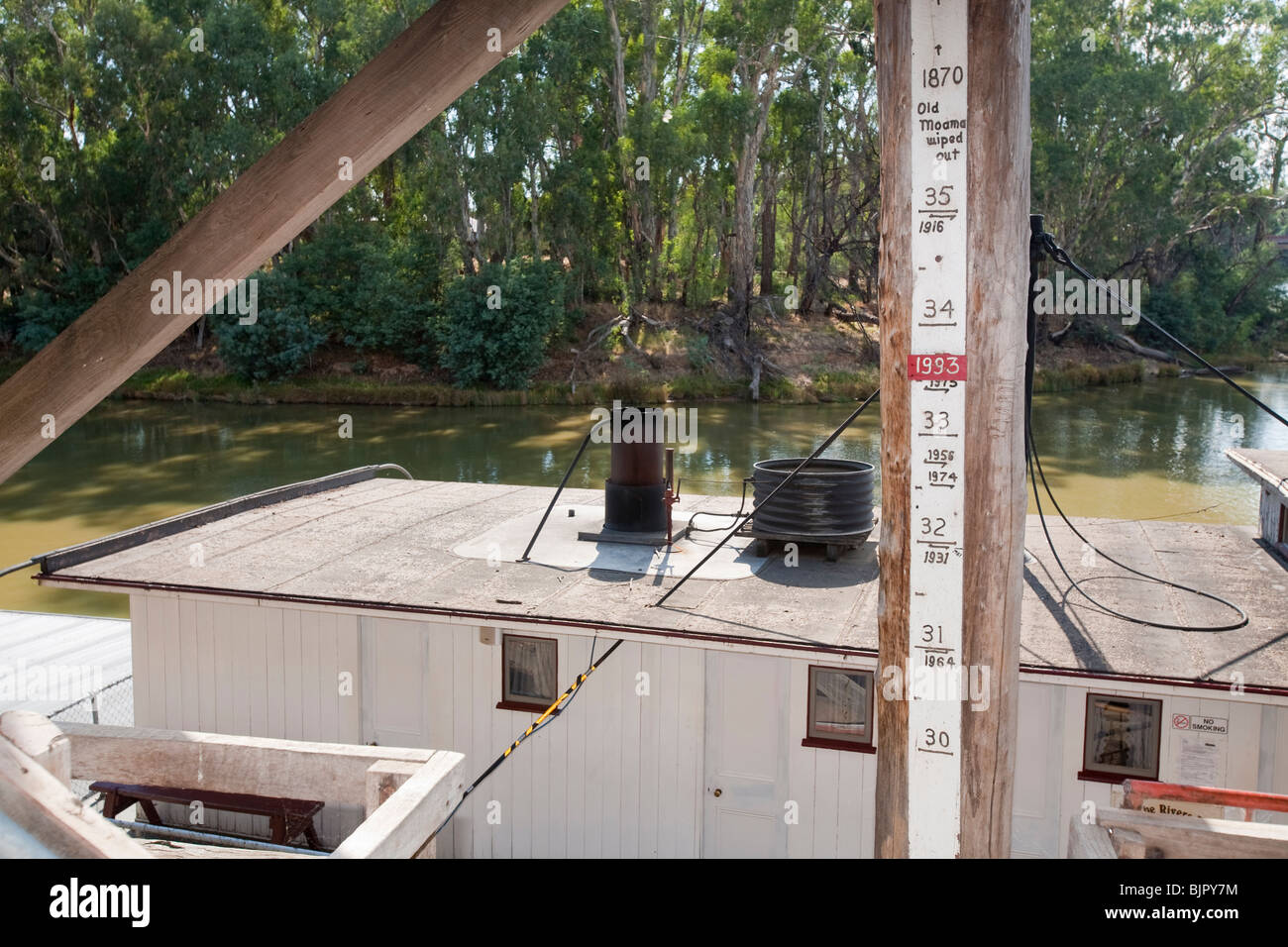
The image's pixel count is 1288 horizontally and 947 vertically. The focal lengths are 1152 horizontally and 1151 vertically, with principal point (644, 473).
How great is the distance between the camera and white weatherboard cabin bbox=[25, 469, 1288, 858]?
7.10 metres

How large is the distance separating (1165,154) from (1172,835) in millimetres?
40763

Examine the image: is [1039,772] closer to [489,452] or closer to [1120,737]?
[1120,737]

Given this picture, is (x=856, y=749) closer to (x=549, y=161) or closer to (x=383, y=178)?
(x=549, y=161)

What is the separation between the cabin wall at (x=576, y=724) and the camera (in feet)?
24.4

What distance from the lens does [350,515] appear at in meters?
10.7

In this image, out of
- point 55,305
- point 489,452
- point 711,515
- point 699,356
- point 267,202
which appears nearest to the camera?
point 267,202

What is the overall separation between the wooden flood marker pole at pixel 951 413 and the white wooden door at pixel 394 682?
18.0 ft

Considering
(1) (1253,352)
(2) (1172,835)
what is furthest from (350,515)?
(1) (1253,352)

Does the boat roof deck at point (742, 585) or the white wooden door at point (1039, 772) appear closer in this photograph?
the boat roof deck at point (742, 585)

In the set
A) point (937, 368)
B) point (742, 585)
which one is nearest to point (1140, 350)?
point (742, 585)

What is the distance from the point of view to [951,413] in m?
3.35

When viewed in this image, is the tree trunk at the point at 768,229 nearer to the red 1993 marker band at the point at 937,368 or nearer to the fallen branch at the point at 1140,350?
the fallen branch at the point at 1140,350

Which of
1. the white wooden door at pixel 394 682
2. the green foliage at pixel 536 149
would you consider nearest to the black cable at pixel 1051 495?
the white wooden door at pixel 394 682

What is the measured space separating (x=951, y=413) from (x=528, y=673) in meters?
5.50
